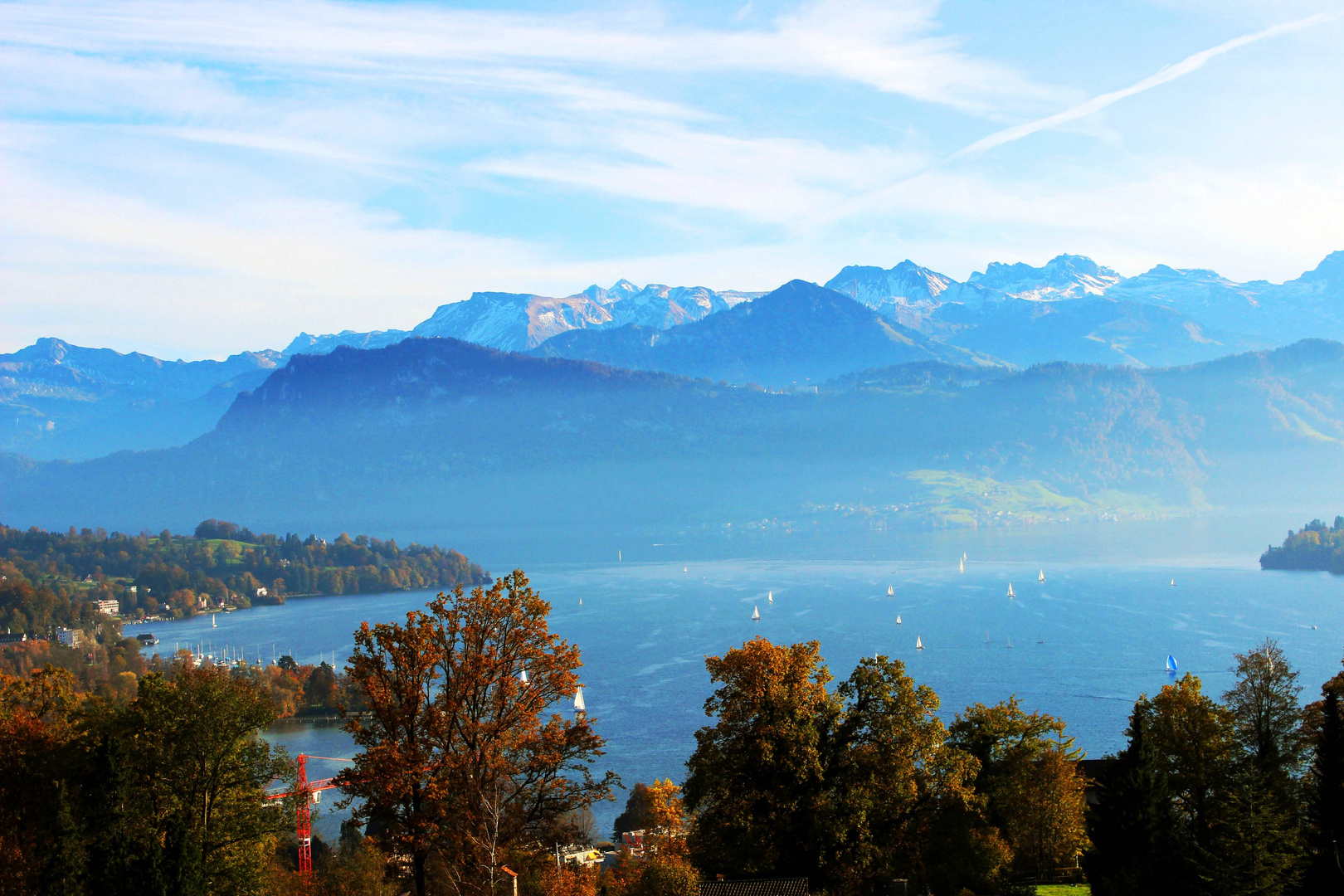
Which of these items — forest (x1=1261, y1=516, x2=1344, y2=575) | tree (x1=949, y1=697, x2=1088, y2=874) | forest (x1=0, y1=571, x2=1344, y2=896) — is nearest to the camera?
forest (x1=0, y1=571, x2=1344, y2=896)

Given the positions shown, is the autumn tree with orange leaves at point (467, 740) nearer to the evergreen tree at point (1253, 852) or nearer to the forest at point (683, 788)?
the forest at point (683, 788)

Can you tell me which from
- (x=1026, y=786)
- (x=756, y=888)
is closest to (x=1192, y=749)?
(x=1026, y=786)

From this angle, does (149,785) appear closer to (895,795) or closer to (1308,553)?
(895,795)

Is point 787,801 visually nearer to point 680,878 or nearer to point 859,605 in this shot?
point 680,878

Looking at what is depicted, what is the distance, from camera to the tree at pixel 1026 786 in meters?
28.1

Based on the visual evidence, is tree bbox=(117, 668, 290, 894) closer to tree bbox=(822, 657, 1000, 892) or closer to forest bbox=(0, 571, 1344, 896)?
forest bbox=(0, 571, 1344, 896)

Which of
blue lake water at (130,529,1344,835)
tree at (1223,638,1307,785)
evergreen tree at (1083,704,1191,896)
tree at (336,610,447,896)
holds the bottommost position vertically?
blue lake water at (130,529,1344,835)

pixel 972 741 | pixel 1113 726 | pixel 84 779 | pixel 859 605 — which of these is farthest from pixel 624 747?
pixel 859 605

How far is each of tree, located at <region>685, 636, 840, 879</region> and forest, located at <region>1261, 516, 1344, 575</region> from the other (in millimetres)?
178952

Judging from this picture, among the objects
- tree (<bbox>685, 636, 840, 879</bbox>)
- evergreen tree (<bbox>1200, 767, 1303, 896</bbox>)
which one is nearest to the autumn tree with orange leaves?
tree (<bbox>685, 636, 840, 879</bbox>)

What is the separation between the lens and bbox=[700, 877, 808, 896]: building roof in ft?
72.7

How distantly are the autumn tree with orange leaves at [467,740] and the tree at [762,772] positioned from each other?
4.05 meters

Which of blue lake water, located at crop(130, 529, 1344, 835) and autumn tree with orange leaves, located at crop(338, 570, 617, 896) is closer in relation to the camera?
autumn tree with orange leaves, located at crop(338, 570, 617, 896)

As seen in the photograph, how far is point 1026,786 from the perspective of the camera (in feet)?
94.2
